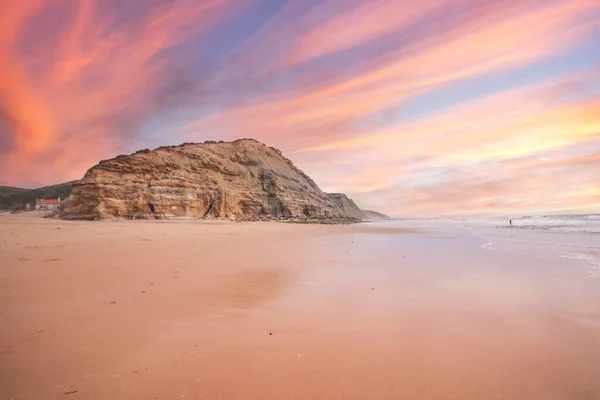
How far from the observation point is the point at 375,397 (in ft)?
6.66

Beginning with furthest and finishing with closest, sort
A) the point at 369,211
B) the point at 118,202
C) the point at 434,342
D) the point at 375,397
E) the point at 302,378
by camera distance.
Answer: the point at 369,211, the point at 118,202, the point at 434,342, the point at 302,378, the point at 375,397

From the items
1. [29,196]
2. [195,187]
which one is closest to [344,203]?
[195,187]

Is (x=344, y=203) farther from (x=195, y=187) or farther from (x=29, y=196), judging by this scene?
(x=29, y=196)

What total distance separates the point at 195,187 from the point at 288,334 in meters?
33.9

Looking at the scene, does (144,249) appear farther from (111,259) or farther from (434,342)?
(434,342)

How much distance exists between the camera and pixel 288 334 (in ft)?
10.2

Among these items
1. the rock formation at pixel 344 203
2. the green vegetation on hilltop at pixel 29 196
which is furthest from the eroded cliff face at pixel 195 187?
the green vegetation on hilltop at pixel 29 196

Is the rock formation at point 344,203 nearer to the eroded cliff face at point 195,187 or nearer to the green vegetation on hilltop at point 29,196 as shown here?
the eroded cliff face at point 195,187

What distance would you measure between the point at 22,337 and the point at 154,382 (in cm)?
169

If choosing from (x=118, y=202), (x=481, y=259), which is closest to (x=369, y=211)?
(x=118, y=202)

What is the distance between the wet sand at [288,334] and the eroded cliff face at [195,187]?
2624 cm

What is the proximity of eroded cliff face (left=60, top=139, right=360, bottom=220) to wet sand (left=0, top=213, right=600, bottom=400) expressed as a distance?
2624 cm

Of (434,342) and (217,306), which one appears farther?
(217,306)

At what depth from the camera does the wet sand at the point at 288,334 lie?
2158 mm
